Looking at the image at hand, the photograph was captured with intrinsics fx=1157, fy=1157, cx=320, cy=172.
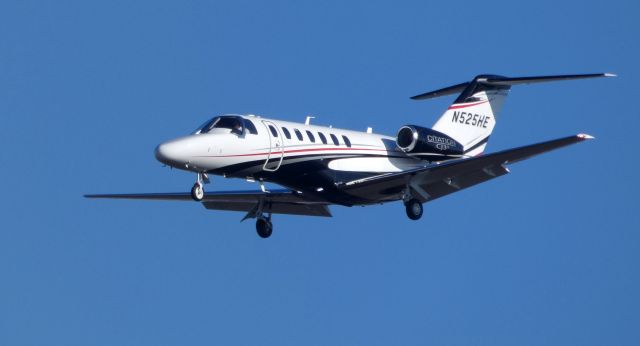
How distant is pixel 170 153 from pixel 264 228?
16.0 feet

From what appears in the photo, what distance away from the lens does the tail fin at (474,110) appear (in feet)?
97.1

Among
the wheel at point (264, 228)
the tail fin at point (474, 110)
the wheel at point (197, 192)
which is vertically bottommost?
the wheel at point (264, 228)

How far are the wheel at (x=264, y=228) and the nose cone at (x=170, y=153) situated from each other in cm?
453

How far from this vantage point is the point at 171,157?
23922mm

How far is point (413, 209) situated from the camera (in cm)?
2700

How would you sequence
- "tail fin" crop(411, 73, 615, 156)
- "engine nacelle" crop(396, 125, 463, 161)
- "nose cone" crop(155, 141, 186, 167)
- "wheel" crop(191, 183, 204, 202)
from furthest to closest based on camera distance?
"tail fin" crop(411, 73, 615, 156)
"engine nacelle" crop(396, 125, 463, 161)
"wheel" crop(191, 183, 204, 202)
"nose cone" crop(155, 141, 186, 167)

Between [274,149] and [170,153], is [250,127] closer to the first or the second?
[274,149]

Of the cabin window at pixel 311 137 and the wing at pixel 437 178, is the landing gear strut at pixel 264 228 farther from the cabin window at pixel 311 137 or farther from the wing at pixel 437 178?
the cabin window at pixel 311 137

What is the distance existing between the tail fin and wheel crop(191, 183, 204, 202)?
7673 mm

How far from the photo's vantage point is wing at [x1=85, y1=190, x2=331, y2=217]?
92.1 feet

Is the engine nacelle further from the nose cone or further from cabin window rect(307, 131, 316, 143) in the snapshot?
the nose cone

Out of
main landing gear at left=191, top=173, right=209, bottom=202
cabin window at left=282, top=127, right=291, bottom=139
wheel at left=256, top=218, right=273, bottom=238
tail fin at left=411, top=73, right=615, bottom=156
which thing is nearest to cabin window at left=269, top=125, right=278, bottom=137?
cabin window at left=282, top=127, right=291, bottom=139

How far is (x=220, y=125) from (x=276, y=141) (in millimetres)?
1381

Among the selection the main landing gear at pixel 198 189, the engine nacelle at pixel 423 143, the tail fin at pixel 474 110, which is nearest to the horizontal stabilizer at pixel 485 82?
the tail fin at pixel 474 110
